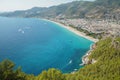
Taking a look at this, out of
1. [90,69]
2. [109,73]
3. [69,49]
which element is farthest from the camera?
[69,49]

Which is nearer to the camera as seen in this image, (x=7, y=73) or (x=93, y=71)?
(x=7, y=73)

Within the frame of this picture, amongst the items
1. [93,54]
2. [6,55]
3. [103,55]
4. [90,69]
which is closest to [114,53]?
[103,55]

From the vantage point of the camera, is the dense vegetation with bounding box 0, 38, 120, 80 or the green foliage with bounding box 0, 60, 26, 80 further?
the green foliage with bounding box 0, 60, 26, 80

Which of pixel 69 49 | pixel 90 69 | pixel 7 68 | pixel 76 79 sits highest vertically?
pixel 7 68

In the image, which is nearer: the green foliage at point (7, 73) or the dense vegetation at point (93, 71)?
the dense vegetation at point (93, 71)

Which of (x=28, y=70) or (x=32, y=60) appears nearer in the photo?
(x=28, y=70)

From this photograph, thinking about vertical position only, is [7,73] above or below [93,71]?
above

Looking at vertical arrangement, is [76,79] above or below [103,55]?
above

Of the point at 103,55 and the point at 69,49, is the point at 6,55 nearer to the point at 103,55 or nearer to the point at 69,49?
the point at 69,49
